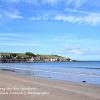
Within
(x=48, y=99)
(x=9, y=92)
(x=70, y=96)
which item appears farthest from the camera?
(x=9, y=92)

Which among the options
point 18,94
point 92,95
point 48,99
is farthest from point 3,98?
point 92,95

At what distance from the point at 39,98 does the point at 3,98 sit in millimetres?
1542

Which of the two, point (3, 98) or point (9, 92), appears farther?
point (9, 92)

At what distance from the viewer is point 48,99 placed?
12766mm

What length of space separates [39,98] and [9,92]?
2.22 m

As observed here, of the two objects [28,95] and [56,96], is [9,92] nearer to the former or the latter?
[28,95]

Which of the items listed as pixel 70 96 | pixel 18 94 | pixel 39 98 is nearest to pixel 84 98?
pixel 70 96

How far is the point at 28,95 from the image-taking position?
45.1 ft

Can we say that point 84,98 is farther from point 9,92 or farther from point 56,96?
point 9,92

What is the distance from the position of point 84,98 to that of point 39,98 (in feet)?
6.30

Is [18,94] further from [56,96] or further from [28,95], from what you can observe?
[56,96]

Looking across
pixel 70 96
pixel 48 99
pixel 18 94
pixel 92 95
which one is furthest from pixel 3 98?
pixel 92 95

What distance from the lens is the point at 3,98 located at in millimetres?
13086

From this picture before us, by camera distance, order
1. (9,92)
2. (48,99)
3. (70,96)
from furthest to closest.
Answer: (9,92)
(70,96)
(48,99)
